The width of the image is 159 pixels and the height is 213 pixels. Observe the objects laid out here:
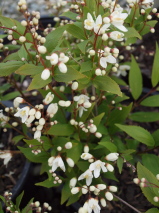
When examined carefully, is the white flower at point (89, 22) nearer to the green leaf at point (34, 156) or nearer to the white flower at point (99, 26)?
the white flower at point (99, 26)

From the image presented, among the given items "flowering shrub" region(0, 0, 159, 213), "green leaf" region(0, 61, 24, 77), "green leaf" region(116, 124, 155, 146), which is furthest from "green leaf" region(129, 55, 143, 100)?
"green leaf" region(0, 61, 24, 77)

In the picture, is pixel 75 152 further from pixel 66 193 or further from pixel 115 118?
pixel 115 118

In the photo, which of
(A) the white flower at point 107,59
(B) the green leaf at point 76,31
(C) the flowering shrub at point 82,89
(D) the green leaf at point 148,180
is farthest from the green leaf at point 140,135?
(B) the green leaf at point 76,31

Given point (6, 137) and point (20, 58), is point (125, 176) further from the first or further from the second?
point (20, 58)

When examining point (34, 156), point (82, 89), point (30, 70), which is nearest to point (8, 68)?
point (30, 70)

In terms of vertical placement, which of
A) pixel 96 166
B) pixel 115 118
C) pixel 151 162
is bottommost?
pixel 151 162

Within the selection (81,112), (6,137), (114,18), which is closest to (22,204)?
(6,137)
